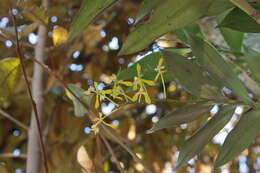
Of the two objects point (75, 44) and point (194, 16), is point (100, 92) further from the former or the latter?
point (75, 44)

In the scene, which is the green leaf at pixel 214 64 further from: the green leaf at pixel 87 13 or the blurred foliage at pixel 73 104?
the blurred foliage at pixel 73 104

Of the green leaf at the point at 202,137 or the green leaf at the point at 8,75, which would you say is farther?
the green leaf at the point at 8,75

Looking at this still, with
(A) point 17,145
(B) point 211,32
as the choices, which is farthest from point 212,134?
(A) point 17,145

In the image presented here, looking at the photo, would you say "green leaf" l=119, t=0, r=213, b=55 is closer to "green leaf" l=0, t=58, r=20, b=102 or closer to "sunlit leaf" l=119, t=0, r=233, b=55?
"sunlit leaf" l=119, t=0, r=233, b=55

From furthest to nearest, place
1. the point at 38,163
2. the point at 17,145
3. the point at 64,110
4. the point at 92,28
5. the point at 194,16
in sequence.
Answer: the point at 17,145
the point at 64,110
the point at 92,28
the point at 38,163
the point at 194,16

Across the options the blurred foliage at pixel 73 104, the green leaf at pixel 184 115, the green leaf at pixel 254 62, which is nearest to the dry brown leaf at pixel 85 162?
the blurred foliage at pixel 73 104

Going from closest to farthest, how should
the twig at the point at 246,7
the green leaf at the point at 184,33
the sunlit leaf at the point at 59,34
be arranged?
the twig at the point at 246,7 → the green leaf at the point at 184,33 → the sunlit leaf at the point at 59,34

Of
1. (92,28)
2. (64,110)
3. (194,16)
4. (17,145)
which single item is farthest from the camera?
(17,145)
